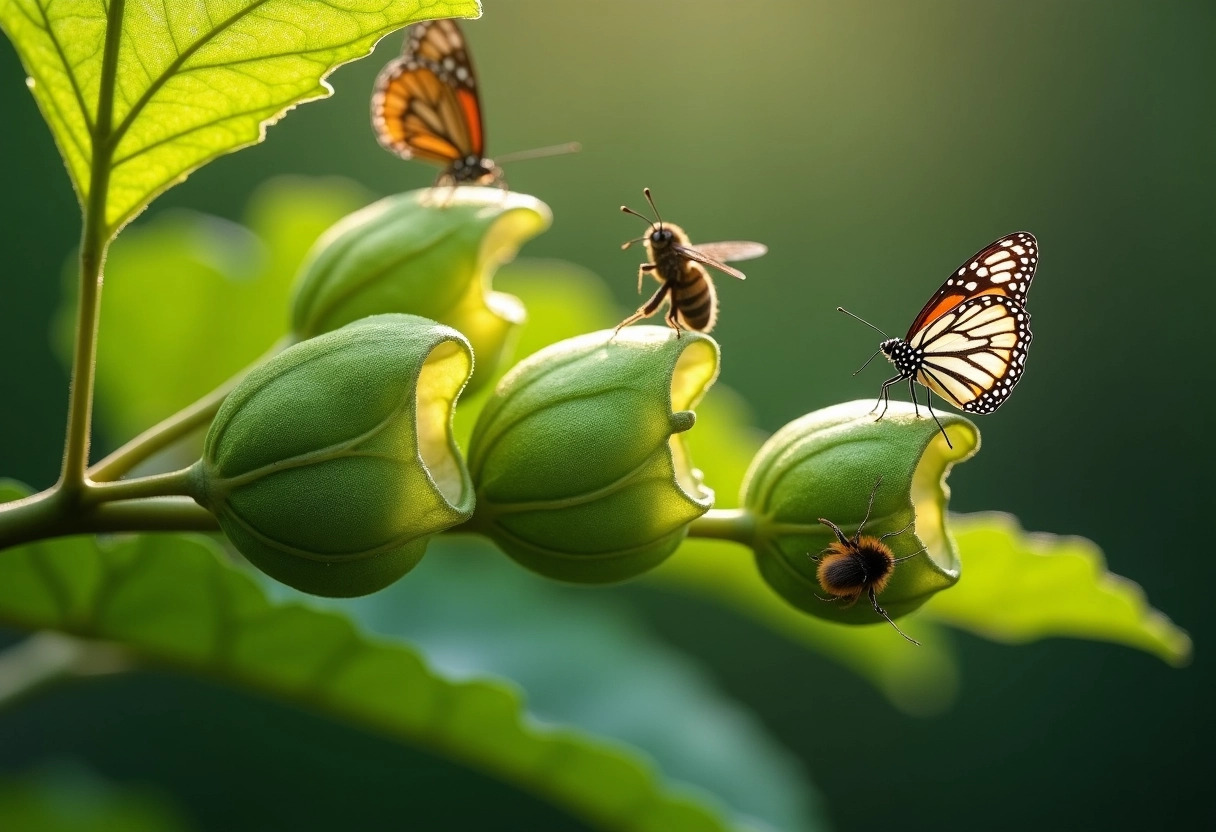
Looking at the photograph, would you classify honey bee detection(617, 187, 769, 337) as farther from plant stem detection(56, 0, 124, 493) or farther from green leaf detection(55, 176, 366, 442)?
green leaf detection(55, 176, 366, 442)

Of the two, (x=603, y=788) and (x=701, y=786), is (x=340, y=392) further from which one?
(x=701, y=786)

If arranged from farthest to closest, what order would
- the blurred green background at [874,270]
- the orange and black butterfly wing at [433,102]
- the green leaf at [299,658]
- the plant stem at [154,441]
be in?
the blurred green background at [874,270] < the orange and black butterfly wing at [433,102] < the green leaf at [299,658] < the plant stem at [154,441]

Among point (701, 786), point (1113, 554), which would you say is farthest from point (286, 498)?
point (1113, 554)

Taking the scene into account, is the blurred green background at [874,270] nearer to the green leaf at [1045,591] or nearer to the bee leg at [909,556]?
the green leaf at [1045,591]

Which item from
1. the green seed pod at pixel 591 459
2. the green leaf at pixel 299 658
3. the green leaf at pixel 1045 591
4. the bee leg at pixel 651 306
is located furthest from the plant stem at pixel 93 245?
the green leaf at pixel 1045 591

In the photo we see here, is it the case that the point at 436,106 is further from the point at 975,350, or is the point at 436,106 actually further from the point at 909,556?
the point at 909,556

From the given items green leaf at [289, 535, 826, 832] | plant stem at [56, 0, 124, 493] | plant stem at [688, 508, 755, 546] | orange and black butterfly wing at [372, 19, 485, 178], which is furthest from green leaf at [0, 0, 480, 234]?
green leaf at [289, 535, 826, 832]

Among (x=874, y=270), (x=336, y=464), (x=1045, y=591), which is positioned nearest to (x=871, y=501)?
(x=336, y=464)
